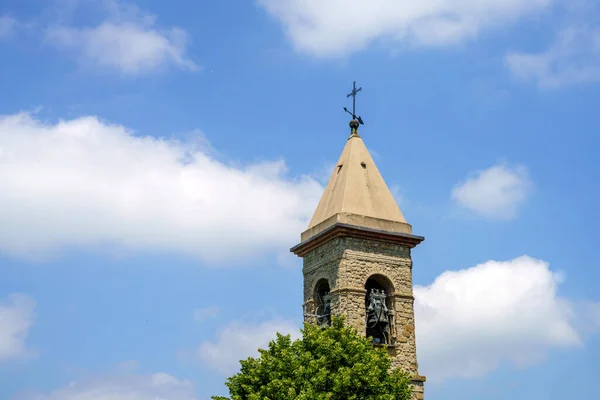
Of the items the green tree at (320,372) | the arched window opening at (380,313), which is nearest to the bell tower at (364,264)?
the arched window opening at (380,313)

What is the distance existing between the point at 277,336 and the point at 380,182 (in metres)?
9.00

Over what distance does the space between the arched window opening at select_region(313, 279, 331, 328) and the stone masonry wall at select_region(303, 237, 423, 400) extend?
202 millimetres

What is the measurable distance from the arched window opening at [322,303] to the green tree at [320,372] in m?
4.02

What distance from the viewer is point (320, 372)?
71.5 ft

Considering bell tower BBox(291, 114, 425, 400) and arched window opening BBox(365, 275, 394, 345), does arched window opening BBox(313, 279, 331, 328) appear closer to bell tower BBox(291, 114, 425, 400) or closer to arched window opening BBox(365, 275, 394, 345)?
bell tower BBox(291, 114, 425, 400)

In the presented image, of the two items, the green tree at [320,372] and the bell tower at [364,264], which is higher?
the bell tower at [364,264]

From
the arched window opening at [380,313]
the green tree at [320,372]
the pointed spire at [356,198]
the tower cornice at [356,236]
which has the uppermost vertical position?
the pointed spire at [356,198]

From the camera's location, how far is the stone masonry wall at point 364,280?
87.4ft

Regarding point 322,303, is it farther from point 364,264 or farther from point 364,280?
point 364,264

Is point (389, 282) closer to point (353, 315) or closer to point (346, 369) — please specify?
point (353, 315)

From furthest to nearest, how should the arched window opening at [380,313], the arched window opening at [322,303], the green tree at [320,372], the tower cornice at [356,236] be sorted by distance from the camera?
the arched window opening at [322,303], the tower cornice at [356,236], the arched window opening at [380,313], the green tree at [320,372]

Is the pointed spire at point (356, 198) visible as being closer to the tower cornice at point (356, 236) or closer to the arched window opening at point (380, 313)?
the tower cornice at point (356, 236)

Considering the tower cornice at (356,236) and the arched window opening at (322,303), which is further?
the arched window opening at (322,303)

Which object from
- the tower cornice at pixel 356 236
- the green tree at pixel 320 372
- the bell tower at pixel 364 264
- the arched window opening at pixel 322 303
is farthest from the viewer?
the arched window opening at pixel 322 303
